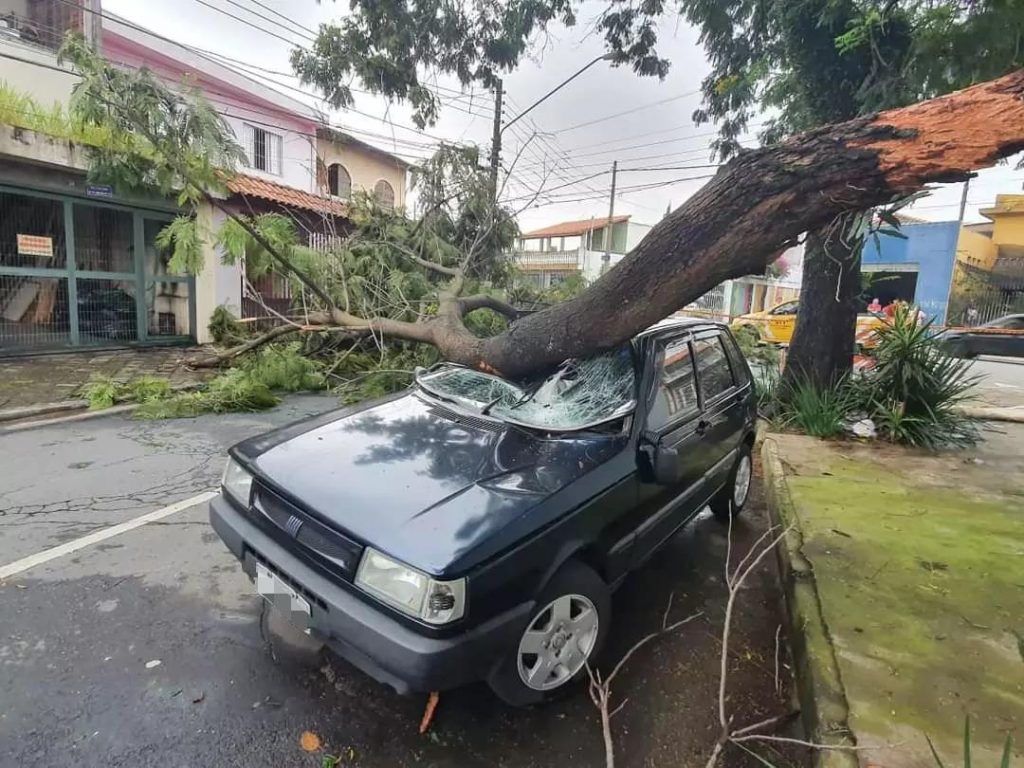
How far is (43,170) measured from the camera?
9.45m

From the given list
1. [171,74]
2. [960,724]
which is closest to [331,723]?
[960,724]

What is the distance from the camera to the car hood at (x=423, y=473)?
213 cm

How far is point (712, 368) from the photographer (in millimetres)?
4059

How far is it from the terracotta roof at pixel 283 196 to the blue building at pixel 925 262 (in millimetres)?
17495

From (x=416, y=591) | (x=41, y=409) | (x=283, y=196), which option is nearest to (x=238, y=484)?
(x=416, y=591)

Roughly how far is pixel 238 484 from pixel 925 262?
24594 mm

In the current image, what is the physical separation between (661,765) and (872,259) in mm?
25646

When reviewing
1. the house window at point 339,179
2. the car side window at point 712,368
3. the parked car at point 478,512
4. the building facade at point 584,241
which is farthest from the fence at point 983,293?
the parked car at point 478,512

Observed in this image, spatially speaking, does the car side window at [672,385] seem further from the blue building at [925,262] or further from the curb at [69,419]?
the blue building at [925,262]

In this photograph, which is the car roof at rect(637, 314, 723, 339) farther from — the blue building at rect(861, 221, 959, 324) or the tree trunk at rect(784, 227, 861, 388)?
the blue building at rect(861, 221, 959, 324)

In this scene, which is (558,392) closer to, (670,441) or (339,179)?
(670,441)

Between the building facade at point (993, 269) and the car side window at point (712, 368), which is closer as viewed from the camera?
the car side window at point (712, 368)

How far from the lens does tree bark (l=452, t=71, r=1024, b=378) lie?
2166 millimetres

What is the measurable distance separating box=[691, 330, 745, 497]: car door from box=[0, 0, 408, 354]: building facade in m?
6.11
